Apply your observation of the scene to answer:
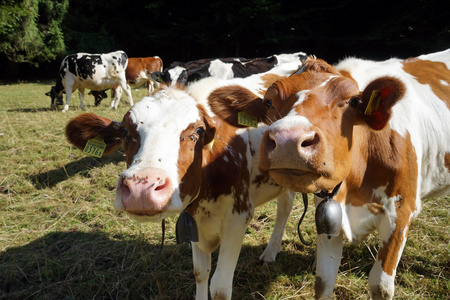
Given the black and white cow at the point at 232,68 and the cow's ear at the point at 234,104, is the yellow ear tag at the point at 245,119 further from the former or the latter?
the black and white cow at the point at 232,68

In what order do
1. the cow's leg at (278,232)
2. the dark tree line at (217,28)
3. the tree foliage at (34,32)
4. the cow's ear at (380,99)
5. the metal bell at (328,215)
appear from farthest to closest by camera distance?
the tree foliage at (34,32) < the dark tree line at (217,28) < the cow's leg at (278,232) < the metal bell at (328,215) < the cow's ear at (380,99)

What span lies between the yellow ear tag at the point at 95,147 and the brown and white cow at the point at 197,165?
0.04 m

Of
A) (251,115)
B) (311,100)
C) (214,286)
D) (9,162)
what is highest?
(311,100)

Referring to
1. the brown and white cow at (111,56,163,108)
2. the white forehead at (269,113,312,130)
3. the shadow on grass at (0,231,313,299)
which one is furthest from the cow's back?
the brown and white cow at (111,56,163,108)

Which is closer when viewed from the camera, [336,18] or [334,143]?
[334,143]

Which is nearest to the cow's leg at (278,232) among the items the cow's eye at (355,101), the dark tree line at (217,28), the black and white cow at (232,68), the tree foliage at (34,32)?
the cow's eye at (355,101)

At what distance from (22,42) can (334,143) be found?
2459 centimetres

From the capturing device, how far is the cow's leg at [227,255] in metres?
2.44

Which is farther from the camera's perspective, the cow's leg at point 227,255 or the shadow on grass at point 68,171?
the shadow on grass at point 68,171

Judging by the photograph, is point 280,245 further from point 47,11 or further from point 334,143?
point 47,11

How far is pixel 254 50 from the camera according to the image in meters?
22.8

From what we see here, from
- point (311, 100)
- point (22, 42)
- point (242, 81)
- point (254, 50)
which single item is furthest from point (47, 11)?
point (311, 100)

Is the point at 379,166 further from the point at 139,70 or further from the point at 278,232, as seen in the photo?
the point at 139,70

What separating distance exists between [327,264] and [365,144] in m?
0.96
